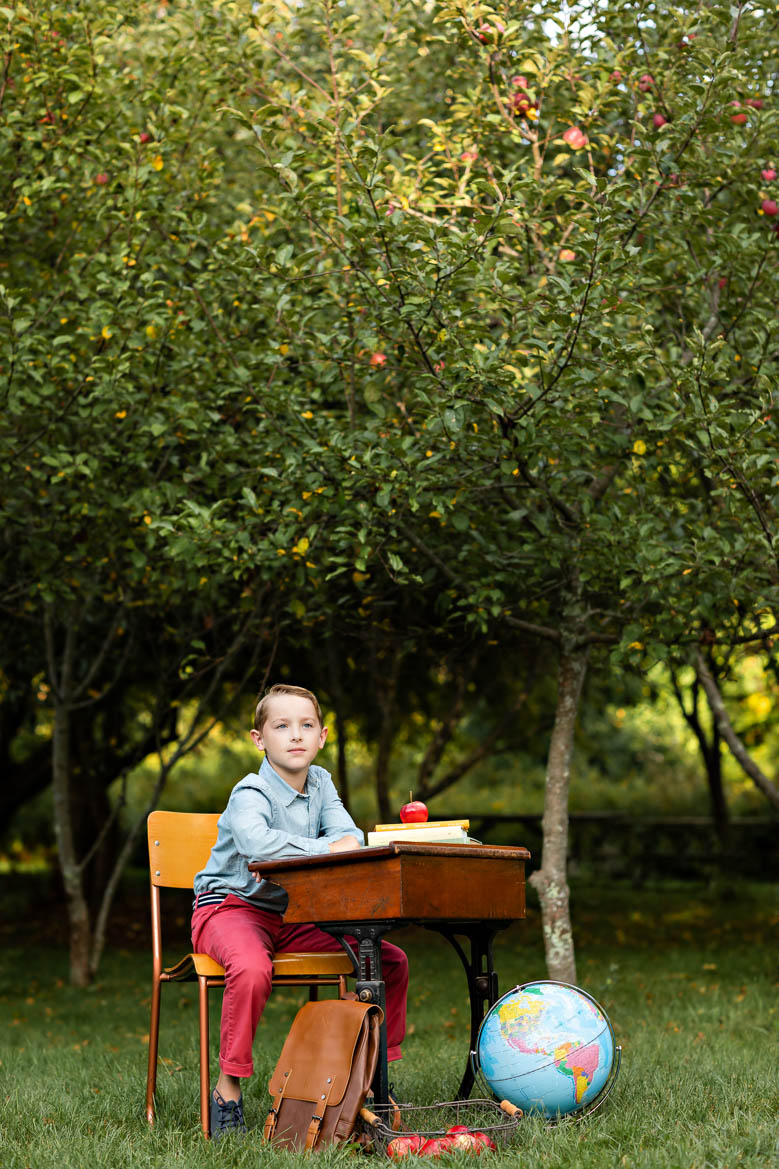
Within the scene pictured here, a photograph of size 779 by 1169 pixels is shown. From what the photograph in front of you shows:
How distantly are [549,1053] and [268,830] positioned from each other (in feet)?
4.02

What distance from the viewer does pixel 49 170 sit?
7098mm

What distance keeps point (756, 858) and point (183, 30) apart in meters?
13.6

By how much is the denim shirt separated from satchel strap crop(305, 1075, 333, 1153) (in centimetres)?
73

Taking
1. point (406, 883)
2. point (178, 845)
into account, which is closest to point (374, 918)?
point (406, 883)

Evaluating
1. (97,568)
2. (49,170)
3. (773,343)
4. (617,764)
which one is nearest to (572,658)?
(773,343)

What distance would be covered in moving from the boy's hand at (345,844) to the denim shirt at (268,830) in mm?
20

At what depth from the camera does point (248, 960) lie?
13.4 ft

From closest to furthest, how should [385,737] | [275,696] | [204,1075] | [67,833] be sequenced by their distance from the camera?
[204,1075], [275,696], [67,833], [385,737]

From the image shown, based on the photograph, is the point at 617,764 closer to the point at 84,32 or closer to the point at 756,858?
the point at 756,858

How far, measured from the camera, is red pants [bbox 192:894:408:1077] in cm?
402

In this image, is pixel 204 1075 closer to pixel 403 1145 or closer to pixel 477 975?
pixel 403 1145

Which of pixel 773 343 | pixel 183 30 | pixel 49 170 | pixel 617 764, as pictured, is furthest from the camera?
pixel 617 764

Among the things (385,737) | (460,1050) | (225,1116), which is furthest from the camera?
(385,737)

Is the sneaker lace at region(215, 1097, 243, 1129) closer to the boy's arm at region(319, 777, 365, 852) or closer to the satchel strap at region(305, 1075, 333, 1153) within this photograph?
the satchel strap at region(305, 1075, 333, 1153)
